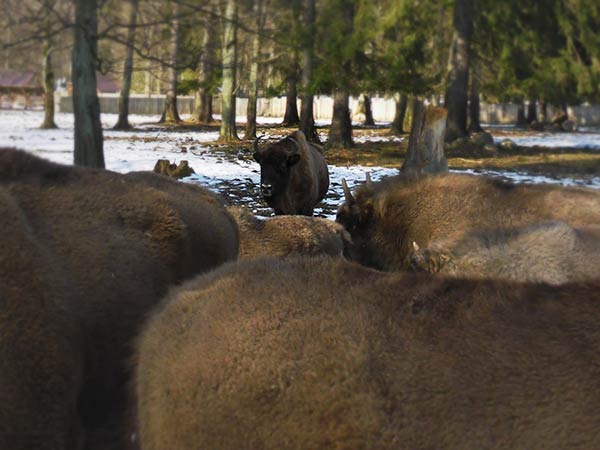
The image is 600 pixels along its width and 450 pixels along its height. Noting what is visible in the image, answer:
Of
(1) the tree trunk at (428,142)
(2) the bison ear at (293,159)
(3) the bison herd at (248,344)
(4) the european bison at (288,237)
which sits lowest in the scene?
(4) the european bison at (288,237)

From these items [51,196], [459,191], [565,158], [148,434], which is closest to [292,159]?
[459,191]

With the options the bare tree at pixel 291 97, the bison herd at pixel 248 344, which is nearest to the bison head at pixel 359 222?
the bison herd at pixel 248 344

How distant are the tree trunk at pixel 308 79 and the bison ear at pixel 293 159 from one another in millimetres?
5381

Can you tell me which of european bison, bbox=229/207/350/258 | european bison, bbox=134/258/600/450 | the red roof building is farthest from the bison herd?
the red roof building

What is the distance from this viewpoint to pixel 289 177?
12492 mm

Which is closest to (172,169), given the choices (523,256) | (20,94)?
(523,256)

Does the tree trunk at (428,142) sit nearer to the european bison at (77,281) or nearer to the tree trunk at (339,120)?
the european bison at (77,281)

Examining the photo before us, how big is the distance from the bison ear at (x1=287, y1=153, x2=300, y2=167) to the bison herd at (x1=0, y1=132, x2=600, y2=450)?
7.95 metres

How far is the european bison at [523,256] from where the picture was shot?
16.4 feet

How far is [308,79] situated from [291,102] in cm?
66

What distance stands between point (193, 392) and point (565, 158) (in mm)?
22544

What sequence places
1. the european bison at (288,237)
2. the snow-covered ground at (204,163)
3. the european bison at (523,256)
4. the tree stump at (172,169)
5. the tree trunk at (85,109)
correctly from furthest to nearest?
the snow-covered ground at (204,163) → the tree stump at (172,169) → the tree trunk at (85,109) → the european bison at (288,237) → the european bison at (523,256)

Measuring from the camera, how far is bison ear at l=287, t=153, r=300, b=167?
12617mm

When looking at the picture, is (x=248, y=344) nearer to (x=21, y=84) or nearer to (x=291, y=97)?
(x=291, y=97)
